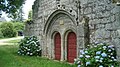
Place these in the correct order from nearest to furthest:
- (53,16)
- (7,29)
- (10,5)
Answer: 1. (53,16)
2. (10,5)
3. (7,29)

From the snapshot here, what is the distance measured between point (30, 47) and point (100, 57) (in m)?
6.81

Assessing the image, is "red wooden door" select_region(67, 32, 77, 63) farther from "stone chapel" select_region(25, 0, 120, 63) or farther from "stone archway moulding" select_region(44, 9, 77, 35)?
"stone archway moulding" select_region(44, 9, 77, 35)

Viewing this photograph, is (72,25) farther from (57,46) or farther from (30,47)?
(30,47)

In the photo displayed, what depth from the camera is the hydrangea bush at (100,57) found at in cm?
616

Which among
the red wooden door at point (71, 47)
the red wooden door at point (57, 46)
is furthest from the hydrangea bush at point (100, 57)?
the red wooden door at point (57, 46)

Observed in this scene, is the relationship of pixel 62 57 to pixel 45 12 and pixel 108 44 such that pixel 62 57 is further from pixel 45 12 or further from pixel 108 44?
pixel 108 44

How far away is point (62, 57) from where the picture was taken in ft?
35.5

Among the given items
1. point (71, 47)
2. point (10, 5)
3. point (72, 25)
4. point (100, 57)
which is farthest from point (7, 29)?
point (100, 57)

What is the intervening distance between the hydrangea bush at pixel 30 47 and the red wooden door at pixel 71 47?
235 centimetres

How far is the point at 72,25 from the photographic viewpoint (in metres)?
10.0

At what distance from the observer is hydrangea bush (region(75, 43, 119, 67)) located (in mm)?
6164

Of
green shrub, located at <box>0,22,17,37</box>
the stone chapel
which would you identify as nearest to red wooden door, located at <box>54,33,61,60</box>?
the stone chapel

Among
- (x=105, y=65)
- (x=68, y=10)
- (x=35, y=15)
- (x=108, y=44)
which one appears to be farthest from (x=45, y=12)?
(x=105, y=65)

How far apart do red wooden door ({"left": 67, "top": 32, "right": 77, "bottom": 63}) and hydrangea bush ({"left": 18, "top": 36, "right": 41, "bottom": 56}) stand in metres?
2.35
